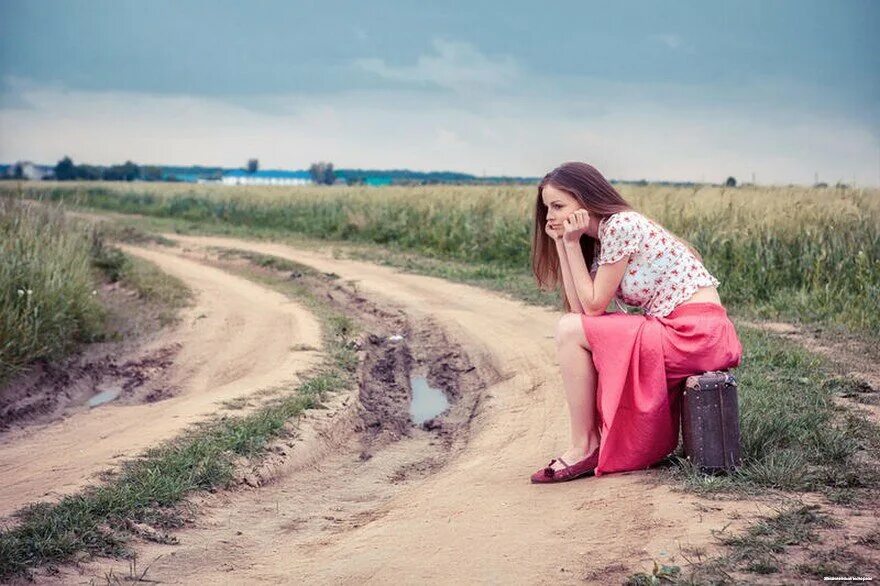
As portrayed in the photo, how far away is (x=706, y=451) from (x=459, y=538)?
54.2 inches

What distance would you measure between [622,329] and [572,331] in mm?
281

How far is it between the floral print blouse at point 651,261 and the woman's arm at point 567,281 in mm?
189

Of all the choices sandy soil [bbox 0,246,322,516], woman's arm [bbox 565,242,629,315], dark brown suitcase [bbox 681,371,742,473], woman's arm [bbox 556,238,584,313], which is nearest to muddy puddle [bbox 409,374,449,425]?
sandy soil [bbox 0,246,322,516]

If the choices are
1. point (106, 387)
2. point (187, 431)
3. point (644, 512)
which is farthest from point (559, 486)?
point (106, 387)

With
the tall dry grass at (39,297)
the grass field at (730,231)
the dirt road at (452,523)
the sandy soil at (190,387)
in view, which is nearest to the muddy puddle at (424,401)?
the dirt road at (452,523)

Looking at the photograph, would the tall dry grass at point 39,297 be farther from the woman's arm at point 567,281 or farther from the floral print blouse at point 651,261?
the floral print blouse at point 651,261

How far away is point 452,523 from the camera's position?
17.3 ft

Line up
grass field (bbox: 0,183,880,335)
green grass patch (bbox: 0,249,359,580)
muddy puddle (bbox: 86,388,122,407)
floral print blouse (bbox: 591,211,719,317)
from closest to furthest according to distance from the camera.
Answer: green grass patch (bbox: 0,249,359,580) → floral print blouse (bbox: 591,211,719,317) → muddy puddle (bbox: 86,388,122,407) → grass field (bbox: 0,183,880,335)

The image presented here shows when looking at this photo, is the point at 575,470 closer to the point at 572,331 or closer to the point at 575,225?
the point at 572,331

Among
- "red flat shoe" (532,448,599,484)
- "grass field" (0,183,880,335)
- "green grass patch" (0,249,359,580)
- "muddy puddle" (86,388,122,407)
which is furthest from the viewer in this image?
"grass field" (0,183,880,335)

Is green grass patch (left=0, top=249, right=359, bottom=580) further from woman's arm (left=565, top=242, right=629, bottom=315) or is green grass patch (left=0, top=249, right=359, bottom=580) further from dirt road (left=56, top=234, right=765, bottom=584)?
woman's arm (left=565, top=242, right=629, bottom=315)

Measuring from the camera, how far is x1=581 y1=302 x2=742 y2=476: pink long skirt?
5344 mm

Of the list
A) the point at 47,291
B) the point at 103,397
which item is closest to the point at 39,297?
the point at 47,291

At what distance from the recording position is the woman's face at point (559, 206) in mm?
5590
